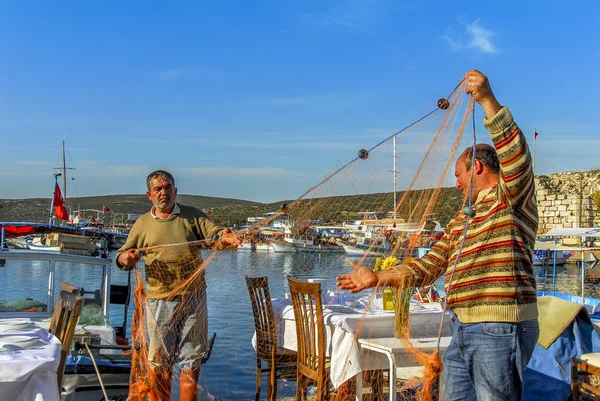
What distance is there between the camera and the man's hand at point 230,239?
4441 millimetres

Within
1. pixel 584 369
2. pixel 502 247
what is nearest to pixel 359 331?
pixel 584 369

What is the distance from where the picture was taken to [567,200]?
140ft

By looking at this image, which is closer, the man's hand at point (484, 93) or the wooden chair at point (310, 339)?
the man's hand at point (484, 93)

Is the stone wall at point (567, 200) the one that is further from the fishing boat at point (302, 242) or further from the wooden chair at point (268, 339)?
the wooden chair at point (268, 339)

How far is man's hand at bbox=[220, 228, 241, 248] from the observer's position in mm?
4441

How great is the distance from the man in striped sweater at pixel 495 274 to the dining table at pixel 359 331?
1.38 m

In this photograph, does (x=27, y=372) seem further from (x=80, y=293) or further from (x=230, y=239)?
(x=80, y=293)

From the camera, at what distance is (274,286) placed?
48.3 ft

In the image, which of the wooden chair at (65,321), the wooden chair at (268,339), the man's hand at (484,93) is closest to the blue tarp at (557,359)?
the wooden chair at (268,339)

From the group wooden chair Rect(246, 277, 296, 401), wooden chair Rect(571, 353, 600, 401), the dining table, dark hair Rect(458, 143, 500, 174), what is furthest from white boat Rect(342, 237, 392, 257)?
dark hair Rect(458, 143, 500, 174)

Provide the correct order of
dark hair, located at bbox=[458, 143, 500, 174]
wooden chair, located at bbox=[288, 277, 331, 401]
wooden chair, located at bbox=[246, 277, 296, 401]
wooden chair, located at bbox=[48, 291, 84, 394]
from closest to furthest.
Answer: dark hair, located at bbox=[458, 143, 500, 174], wooden chair, located at bbox=[48, 291, 84, 394], wooden chair, located at bbox=[288, 277, 331, 401], wooden chair, located at bbox=[246, 277, 296, 401]

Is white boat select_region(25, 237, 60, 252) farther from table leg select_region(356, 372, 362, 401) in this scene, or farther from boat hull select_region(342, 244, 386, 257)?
table leg select_region(356, 372, 362, 401)

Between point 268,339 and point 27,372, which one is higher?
point 27,372

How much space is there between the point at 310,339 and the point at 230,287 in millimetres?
3485
